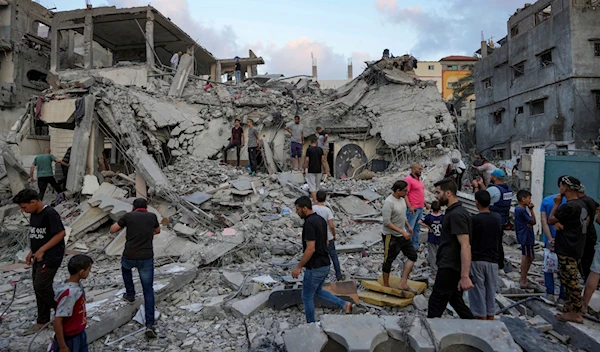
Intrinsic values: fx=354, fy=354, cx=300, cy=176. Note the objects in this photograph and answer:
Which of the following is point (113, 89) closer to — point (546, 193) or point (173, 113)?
point (173, 113)

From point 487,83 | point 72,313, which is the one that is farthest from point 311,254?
point 487,83

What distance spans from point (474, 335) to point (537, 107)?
21817 mm

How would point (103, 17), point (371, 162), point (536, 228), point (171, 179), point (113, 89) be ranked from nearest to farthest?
point (536, 228) < point (171, 179) < point (113, 89) < point (371, 162) < point (103, 17)

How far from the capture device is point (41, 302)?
12.6 ft

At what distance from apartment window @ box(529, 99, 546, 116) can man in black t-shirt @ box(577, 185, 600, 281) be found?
62.4ft

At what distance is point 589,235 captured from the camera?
4.10m

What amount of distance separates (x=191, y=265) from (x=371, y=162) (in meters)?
8.20

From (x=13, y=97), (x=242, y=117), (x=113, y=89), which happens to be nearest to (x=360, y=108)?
(x=242, y=117)

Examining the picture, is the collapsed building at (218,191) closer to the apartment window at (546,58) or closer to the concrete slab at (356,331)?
the concrete slab at (356,331)

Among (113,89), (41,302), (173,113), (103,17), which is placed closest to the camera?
(41,302)

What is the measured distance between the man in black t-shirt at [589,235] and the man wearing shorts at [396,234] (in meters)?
1.92

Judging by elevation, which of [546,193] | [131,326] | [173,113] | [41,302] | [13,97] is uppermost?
[13,97]

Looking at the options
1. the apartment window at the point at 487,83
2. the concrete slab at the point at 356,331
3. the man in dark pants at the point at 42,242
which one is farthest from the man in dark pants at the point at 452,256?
the apartment window at the point at 487,83

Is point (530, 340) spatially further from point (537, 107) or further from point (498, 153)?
point (498, 153)
